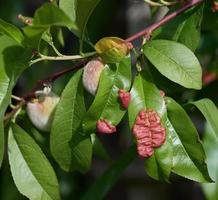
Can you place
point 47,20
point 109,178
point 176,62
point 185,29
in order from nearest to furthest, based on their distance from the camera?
1. point 47,20
2. point 176,62
3. point 185,29
4. point 109,178

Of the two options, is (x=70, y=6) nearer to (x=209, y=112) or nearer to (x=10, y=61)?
(x=10, y=61)

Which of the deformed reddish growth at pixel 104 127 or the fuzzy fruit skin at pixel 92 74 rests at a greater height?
the fuzzy fruit skin at pixel 92 74

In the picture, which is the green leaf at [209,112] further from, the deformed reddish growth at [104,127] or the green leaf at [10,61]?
the green leaf at [10,61]

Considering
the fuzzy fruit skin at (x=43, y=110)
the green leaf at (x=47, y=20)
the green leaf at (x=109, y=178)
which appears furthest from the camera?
the green leaf at (x=109, y=178)

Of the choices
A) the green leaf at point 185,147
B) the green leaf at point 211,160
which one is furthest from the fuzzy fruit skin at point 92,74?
the green leaf at point 211,160

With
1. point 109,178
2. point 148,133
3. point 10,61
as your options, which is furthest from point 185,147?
point 109,178

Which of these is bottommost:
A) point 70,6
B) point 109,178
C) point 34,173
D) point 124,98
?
point 109,178

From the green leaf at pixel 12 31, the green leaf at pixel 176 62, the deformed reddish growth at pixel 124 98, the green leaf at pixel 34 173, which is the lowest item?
the green leaf at pixel 34 173
